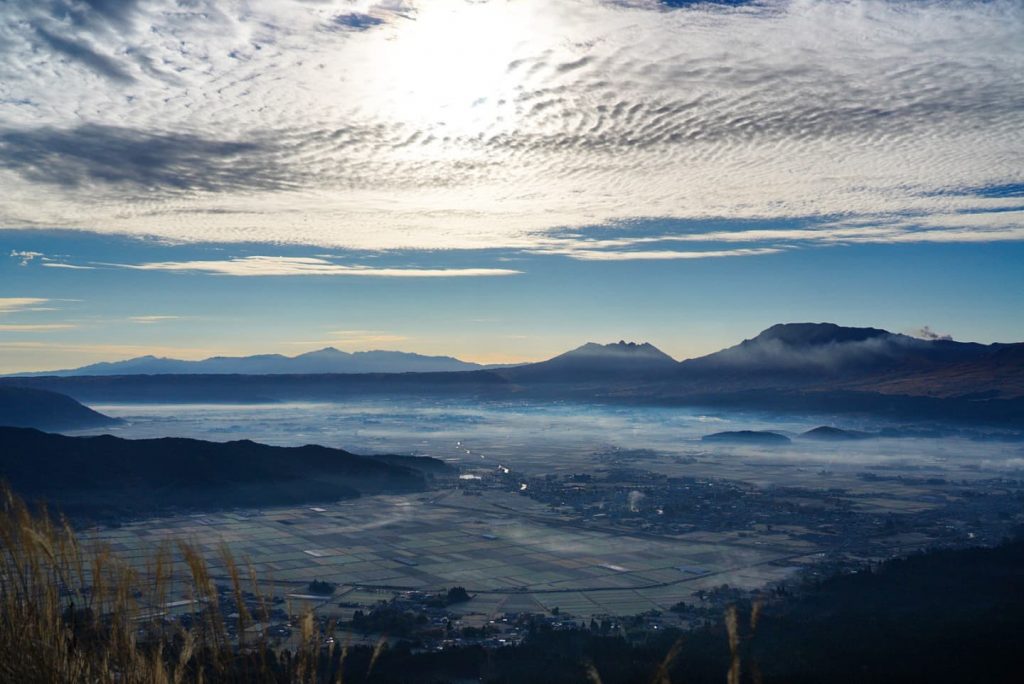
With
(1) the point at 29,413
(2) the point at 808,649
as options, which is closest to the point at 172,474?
(2) the point at 808,649

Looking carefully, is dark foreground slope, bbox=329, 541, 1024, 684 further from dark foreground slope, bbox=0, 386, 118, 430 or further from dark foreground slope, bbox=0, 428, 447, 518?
dark foreground slope, bbox=0, 386, 118, 430

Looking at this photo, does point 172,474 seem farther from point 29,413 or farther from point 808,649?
point 29,413

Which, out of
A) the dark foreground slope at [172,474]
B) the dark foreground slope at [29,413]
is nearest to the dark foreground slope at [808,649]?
the dark foreground slope at [172,474]

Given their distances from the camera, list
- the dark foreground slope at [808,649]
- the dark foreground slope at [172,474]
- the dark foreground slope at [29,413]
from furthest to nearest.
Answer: the dark foreground slope at [29,413], the dark foreground slope at [172,474], the dark foreground slope at [808,649]

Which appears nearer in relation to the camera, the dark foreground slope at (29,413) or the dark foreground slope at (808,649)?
the dark foreground slope at (808,649)

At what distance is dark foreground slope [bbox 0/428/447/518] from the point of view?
8994 cm

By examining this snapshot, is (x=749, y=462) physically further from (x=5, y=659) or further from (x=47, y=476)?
(x=5, y=659)

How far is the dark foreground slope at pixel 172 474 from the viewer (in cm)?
8994

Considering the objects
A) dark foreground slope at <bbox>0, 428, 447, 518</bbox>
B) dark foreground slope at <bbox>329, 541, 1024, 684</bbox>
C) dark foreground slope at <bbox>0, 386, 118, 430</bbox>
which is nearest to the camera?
dark foreground slope at <bbox>329, 541, 1024, 684</bbox>

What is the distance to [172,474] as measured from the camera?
9962cm

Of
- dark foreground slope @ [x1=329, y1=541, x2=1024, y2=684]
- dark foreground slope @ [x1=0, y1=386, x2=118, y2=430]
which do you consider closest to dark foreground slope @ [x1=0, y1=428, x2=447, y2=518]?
dark foreground slope @ [x1=329, y1=541, x2=1024, y2=684]

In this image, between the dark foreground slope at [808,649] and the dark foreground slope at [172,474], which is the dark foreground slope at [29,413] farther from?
the dark foreground slope at [808,649]

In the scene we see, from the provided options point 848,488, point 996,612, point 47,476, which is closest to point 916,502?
point 848,488

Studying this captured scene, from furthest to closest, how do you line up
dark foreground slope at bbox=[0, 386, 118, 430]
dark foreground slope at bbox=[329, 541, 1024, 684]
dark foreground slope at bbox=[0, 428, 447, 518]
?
dark foreground slope at bbox=[0, 386, 118, 430] → dark foreground slope at bbox=[0, 428, 447, 518] → dark foreground slope at bbox=[329, 541, 1024, 684]
